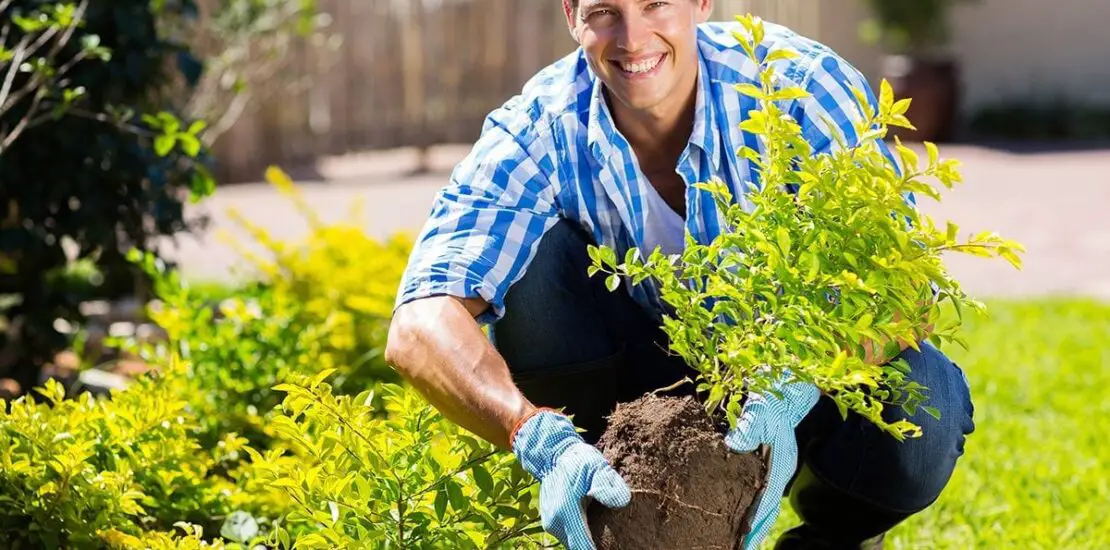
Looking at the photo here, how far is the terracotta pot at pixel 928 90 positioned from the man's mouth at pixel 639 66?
9479 mm

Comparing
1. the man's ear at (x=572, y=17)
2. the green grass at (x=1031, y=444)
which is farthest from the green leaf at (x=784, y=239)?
the green grass at (x=1031, y=444)

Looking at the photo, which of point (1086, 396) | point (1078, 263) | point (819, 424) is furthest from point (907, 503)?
point (1078, 263)

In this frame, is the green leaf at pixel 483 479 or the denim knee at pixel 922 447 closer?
the green leaf at pixel 483 479

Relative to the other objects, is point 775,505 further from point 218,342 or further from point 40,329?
point 40,329

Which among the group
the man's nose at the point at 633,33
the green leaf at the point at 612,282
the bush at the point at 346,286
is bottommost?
the bush at the point at 346,286

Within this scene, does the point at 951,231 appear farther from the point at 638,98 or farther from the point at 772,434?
the point at 638,98

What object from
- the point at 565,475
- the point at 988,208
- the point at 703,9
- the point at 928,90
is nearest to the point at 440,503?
the point at 565,475

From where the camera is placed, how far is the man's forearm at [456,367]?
2084 millimetres

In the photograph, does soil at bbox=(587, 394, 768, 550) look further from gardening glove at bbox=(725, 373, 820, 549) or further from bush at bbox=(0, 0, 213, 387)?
bush at bbox=(0, 0, 213, 387)

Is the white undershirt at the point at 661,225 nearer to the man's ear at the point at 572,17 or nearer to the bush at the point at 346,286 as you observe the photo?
the man's ear at the point at 572,17

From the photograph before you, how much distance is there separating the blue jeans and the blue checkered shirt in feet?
0.26

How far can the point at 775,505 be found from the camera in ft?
6.79

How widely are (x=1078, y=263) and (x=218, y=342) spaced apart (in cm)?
493

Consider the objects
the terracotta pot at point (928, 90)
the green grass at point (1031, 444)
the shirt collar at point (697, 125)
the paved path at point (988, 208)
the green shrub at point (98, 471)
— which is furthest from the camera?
the terracotta pot at point (928, 90)
